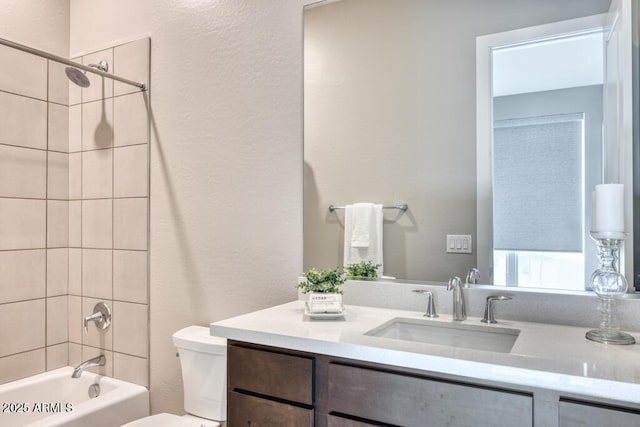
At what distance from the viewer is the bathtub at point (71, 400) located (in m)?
1.92

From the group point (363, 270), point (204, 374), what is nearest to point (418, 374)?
point (363, 270)

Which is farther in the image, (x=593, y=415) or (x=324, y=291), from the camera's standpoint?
(x=324, y=291)

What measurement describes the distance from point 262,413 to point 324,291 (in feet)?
1.41

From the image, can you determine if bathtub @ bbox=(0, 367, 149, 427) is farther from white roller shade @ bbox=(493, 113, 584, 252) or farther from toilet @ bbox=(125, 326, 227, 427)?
white roller shade @ bbox=(493, 113, 584, 252)

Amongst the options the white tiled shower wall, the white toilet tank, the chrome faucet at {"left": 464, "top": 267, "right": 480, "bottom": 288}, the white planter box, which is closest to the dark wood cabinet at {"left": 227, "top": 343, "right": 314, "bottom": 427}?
the white planter box

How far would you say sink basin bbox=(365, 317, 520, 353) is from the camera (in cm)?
132

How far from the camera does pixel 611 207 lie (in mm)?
1229

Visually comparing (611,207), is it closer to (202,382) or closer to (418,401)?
(418,401)

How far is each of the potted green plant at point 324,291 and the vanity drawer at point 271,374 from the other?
9.2 inches

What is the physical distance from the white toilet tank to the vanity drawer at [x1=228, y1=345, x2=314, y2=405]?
41cm

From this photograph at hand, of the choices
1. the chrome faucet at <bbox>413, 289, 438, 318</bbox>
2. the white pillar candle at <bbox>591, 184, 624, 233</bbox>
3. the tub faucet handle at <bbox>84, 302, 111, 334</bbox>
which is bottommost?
the tub faucet handle at <bbox>84, 302, 111, 334</bbox>

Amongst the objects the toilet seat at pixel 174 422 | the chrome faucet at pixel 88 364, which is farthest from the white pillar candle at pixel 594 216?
the chrome faucet at pixel 88 364

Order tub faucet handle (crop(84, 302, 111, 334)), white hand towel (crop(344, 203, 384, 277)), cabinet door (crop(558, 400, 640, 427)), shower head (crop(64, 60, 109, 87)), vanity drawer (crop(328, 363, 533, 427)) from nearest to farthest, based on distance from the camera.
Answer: cabinet door (crop(558, 400, 640, 427)) < vanity drawer (crop(328, 363, 533, 427)) < white hand towel (crop(344, 203, 384, 277)) < shower head (crop(64, 60, 109, 87)) < tub faucet handle (crop(84, 302, 111, 334))

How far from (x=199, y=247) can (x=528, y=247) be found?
139 centimetres
